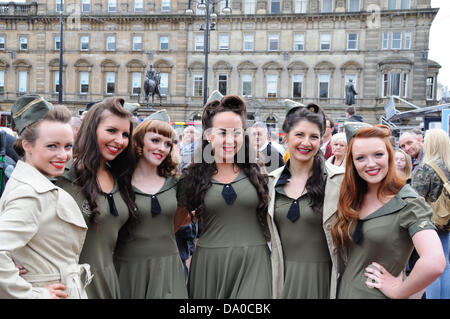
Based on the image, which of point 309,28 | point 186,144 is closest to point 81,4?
point 309,28

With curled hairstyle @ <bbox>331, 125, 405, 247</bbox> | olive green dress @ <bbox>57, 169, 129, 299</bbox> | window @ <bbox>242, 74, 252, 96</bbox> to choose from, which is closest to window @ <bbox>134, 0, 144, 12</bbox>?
window @ <bbox>242, 74, 252, 96</bbox>

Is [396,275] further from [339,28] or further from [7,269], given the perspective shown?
[339,28]

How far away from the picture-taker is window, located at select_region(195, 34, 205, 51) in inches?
1323

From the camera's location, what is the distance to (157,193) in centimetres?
314

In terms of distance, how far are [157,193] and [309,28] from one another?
32.5 metres

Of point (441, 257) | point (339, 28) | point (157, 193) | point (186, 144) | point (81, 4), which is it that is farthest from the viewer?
point (81, 4)

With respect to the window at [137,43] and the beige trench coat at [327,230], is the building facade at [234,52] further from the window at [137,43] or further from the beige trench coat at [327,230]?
the beige trench coat at [327,230]

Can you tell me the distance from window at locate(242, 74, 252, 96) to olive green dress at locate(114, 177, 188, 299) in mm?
31804

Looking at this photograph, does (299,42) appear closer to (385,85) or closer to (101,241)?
(385,85)

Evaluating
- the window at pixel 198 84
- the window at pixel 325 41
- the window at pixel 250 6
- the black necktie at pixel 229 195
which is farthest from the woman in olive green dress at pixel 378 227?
the window at pixel 250 6

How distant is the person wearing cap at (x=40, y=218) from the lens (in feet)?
6.41

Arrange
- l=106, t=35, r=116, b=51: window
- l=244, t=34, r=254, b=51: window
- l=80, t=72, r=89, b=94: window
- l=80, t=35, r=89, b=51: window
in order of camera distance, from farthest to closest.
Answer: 1. l=80, t=72, r=89, b=94: window
2. l=80, t=35, r=89, b=51: window
3. l=106, t=35, r=116, b=51: window
4. l=244, t=34, r=254, b=51: window

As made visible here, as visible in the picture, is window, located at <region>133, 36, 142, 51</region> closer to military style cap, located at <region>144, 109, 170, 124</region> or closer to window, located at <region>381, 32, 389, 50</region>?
window, located at <region>381, 32, 389, 50</region>
